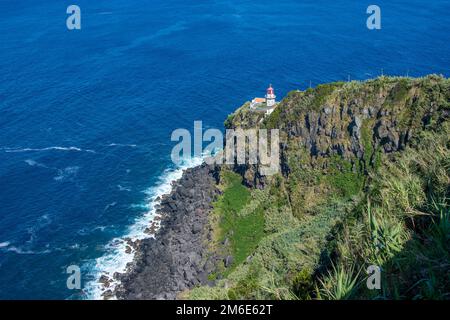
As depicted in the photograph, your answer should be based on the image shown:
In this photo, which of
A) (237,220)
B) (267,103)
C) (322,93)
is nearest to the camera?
(237,220)

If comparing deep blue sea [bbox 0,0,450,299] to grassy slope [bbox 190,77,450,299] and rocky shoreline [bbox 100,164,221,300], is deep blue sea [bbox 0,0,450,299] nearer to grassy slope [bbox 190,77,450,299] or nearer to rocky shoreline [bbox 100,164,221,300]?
rocky shoreline [bbox 100,164,221,300]

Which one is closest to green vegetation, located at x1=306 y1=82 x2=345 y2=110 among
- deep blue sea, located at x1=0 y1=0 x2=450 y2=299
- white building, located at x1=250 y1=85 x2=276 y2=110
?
white building, located at x1=250 y1=85 x2=276 y2=110

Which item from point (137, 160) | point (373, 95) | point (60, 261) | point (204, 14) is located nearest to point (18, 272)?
point (60, 261)

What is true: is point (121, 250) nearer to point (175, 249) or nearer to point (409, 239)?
point (175, 249)

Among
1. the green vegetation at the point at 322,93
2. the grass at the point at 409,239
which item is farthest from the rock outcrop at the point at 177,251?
the grass at the point at 409,239

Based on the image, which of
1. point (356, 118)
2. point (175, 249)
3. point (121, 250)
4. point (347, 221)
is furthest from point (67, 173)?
point (347, 221)

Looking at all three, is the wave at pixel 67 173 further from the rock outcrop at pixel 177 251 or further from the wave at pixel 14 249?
the rock outcrop at pixel 177 251

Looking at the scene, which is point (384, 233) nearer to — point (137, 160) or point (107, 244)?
point (107, 244)
